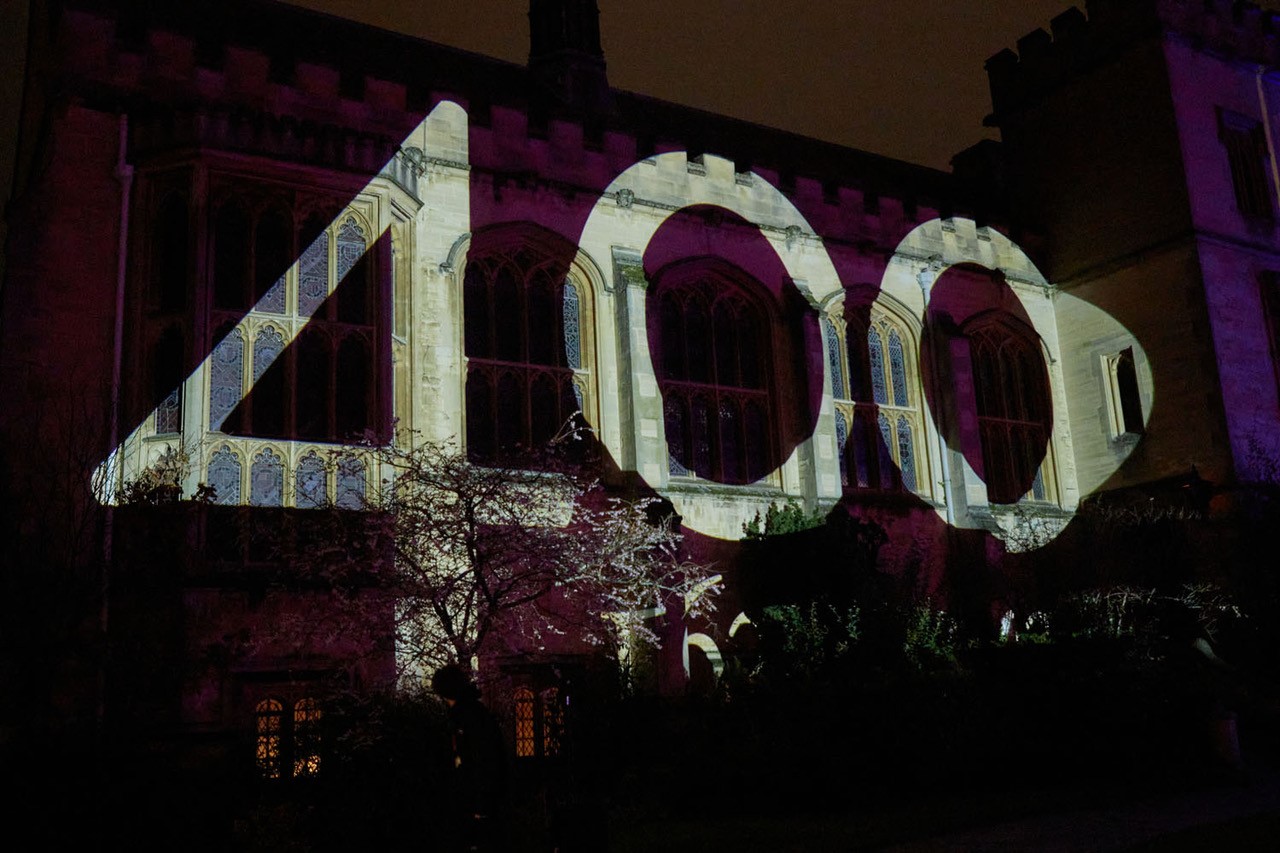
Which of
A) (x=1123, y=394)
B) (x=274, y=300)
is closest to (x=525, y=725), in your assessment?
(x=274, y=300)

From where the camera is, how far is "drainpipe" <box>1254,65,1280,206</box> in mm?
19766

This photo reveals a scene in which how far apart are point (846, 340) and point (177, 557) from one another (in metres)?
10.6

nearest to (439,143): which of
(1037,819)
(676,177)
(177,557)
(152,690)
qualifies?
(676,177)

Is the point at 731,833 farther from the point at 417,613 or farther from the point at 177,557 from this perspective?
the point at 177,557

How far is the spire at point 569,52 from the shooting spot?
21859 millimetres

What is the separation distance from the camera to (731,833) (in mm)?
9391

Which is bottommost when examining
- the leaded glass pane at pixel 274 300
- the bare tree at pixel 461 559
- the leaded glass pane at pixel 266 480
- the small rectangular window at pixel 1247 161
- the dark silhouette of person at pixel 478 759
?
the dark silhouette of person at pixel 478 759

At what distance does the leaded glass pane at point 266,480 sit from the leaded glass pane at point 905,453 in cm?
967

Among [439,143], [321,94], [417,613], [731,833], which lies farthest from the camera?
[439,143]

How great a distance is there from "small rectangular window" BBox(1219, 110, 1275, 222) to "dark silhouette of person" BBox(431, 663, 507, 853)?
17.6m

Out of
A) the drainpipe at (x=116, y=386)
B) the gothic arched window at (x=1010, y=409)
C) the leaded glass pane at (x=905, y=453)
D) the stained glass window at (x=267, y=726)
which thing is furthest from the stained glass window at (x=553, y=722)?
the gothic arched window at (x=1010, y=409)

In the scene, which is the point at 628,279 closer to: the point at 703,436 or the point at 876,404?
the point at 703,436

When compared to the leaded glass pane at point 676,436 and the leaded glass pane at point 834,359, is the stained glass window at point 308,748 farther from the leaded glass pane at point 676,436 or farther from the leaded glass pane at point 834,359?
the leaded glass pane at point 834,359

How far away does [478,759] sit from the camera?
246 inches
